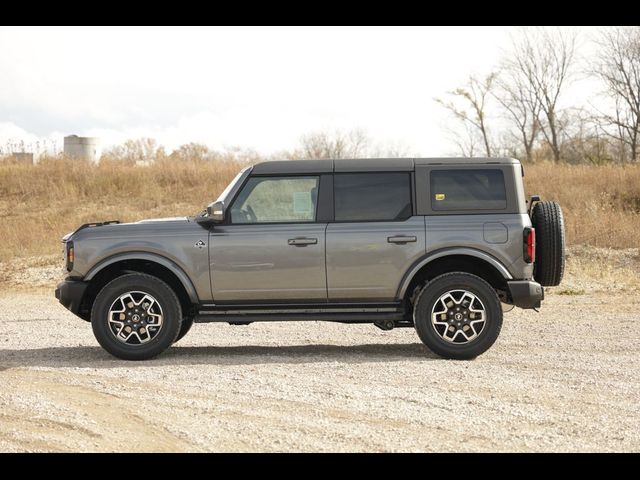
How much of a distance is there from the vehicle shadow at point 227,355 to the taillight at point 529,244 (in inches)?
56.3

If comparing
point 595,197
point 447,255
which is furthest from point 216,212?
point 595,197

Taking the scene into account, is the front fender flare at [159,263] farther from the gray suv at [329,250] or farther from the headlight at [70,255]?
the headlight at [70,255]

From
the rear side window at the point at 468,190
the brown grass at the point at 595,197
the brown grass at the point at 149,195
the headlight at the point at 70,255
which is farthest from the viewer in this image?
the brown grass at the point at 149,195

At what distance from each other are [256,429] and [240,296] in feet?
11.2

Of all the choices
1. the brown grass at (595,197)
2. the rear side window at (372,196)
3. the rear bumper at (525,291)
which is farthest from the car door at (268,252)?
the brown grass at (595,197)

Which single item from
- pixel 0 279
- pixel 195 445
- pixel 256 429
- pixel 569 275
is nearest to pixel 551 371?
pixel 256 429

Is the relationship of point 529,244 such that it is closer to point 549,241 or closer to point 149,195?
point 549,241

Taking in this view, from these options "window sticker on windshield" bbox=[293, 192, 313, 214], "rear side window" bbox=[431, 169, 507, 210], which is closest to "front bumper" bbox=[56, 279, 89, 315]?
"window sticker on windshield" bbox=[293, 192, 313, 214]

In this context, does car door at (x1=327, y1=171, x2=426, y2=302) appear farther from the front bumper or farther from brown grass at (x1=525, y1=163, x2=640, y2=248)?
brown grass at (x1=525, y1=163, x2=640, y2=248)

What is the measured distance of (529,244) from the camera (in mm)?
9961

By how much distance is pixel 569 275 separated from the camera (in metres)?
21.2

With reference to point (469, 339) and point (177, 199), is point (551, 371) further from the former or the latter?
point (177, 199)

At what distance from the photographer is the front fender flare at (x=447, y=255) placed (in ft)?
32.8

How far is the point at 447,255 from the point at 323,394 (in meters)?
2.59
